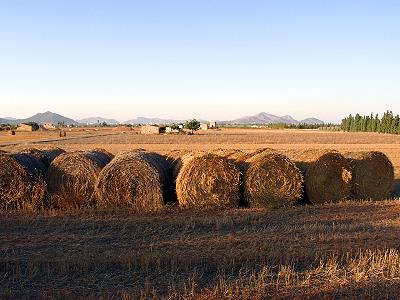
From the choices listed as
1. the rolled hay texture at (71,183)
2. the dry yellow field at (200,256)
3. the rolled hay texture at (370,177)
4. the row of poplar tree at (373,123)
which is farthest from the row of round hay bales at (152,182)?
the row of poplar tree at (373,123)

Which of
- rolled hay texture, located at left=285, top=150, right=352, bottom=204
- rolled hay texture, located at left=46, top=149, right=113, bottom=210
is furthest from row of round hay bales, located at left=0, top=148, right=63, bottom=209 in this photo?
rolled hay texture, located at left=285, top=150, right=352, bottom=204

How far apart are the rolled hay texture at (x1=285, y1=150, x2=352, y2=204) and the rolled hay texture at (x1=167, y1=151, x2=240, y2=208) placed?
2.06 metres

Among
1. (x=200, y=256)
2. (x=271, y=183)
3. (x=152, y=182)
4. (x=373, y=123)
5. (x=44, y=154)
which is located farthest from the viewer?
(x=373, y=123)

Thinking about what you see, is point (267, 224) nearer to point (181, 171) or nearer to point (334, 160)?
point (181, 171)

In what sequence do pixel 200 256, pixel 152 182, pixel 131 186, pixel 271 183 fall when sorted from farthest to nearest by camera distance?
pixel 271 183, pixel 152 182, pixel 131 186, pixel 200 256

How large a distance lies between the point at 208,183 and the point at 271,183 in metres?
1.50

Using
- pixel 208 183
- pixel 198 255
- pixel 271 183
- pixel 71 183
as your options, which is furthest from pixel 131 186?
pixel 198 255

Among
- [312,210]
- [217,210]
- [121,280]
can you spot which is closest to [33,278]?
[121,280]

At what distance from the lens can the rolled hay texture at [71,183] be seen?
1177cm

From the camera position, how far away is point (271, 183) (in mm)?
11805

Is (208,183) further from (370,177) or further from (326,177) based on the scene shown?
(370,177)

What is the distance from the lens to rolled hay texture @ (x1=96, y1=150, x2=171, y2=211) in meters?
11.4

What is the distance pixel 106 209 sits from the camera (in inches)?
444

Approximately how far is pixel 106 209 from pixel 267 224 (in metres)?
3.69
